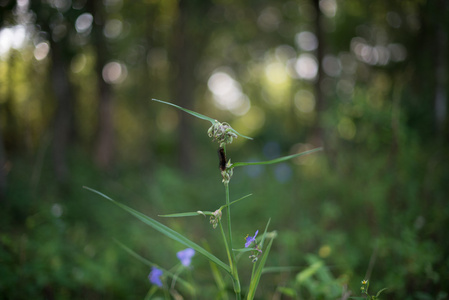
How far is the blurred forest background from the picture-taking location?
210 centimetres

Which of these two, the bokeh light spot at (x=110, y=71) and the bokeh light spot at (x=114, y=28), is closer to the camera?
the bokeh light spot at (x=110, y=71)

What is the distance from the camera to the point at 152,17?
338 inches

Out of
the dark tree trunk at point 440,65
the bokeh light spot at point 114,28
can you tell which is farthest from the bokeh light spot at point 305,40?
the dark tree trunk at point 440,65

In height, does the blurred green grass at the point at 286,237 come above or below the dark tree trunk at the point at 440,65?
below

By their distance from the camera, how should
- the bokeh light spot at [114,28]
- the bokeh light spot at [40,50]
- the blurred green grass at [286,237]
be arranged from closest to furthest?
the blurred green grass at [286,237]
the bokeh light spot at [40,50]
the bokeh light spot at [114,28]

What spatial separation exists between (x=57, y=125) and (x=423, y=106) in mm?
5538

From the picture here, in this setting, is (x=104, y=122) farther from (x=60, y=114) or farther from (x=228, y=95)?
(x=228, y=95)

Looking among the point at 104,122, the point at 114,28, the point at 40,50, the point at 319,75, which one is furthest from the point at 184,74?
the point at 40,50

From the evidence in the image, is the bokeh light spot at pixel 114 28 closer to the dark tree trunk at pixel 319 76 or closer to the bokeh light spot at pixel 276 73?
the dark tree trunk at pixel 319 76

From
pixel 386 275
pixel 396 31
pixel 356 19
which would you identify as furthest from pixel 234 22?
pixel 386 275

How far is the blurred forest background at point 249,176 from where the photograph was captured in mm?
2096

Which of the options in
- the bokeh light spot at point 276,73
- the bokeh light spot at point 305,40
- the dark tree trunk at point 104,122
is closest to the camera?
the dark tree trunk at point 104,122

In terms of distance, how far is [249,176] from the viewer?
19.8 feet

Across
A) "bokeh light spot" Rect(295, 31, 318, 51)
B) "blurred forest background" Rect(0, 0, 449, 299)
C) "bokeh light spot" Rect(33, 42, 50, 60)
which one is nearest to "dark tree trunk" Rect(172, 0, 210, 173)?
"blurred forest background" Rect(0, 0, 449, 299)
